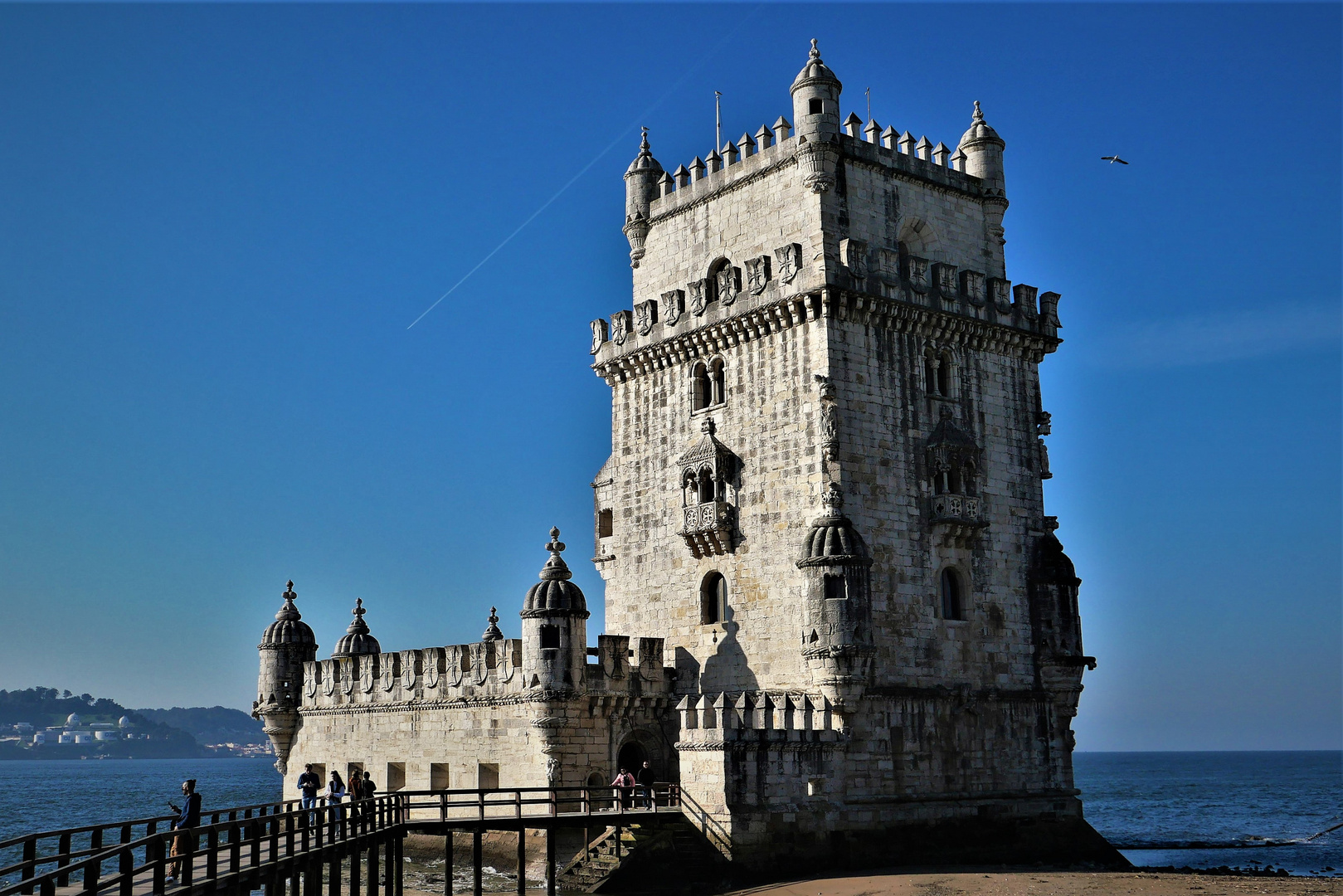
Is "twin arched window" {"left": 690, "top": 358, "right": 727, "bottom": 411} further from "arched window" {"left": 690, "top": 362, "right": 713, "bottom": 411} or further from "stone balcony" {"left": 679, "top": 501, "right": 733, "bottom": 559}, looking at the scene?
"stone balcony" {"left": 679, "top": 501, "right": 733, "bottom": 559}

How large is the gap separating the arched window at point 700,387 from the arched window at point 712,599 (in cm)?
544

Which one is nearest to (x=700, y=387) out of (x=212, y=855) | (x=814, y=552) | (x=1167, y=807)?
(x=814, y=552)

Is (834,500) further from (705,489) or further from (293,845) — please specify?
(293,845)

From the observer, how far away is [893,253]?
43156 mm

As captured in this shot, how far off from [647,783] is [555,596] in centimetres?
618

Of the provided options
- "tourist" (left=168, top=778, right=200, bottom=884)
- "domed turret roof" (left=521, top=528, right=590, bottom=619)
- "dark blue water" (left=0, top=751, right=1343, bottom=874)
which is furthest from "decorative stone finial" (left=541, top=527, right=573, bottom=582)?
"dark blue water" (left=0, top=751, right=1343, bottom=874)

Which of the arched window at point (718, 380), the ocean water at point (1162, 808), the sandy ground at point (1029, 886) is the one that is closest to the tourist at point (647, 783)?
the sandy ground at point (1029, 886)

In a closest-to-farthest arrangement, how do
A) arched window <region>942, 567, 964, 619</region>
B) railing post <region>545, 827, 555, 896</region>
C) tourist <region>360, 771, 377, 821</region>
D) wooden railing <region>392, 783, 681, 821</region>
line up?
tourist <region>360, 771, 377, 821</region>, railing post <region>545, 827, 555, 896</region>, wooden railing <region>392, 783, 681, 821</region>, arched window <region>942, 567, 964, 619</region>

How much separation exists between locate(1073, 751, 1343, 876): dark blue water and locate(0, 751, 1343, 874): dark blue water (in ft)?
0.28

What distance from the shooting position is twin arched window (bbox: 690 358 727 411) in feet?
147

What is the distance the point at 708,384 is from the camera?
4525cm

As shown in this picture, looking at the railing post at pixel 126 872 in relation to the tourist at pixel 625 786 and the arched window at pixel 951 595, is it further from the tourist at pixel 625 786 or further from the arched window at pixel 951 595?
the arched window at pixel 951 595

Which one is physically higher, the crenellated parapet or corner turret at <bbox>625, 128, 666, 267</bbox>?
corner turret at <bbox>625, 128, 666, 267</bbox>

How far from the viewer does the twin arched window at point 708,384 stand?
4466 cm
